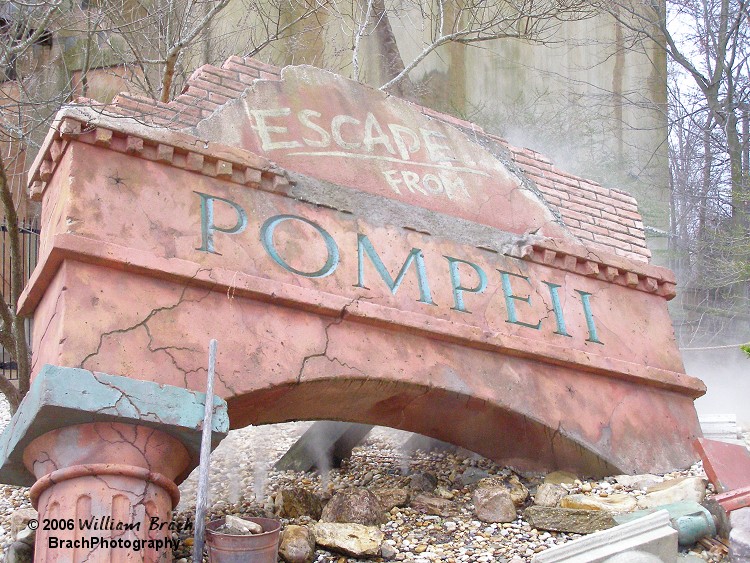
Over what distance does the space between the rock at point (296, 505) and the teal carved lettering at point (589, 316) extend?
2157mm

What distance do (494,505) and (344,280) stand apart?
1.54 metres

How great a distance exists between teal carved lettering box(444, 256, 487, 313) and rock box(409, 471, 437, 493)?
111 centimetres

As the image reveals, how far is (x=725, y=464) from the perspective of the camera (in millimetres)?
5406

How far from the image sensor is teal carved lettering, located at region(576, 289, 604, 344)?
6.20 metres

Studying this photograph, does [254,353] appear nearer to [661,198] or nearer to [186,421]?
[186,421]

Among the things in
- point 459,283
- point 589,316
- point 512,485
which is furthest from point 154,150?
point 589,316

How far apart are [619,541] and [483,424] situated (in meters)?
1.61

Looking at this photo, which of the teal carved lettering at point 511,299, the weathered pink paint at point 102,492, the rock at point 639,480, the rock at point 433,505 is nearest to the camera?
the weathered pink paint at point 102,492

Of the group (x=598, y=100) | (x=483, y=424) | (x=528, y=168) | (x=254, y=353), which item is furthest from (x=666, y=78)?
(x=254, y=353)

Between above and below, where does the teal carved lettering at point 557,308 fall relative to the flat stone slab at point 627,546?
above

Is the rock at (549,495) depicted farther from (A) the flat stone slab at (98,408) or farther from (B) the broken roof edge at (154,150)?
(B) the broken roof edge at (154,150)

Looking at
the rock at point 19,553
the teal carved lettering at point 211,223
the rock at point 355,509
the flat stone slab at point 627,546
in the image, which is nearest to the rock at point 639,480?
the flat stone slab at point 627,546

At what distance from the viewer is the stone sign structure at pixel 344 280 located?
4609 mm

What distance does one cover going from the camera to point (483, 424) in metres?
5.74
